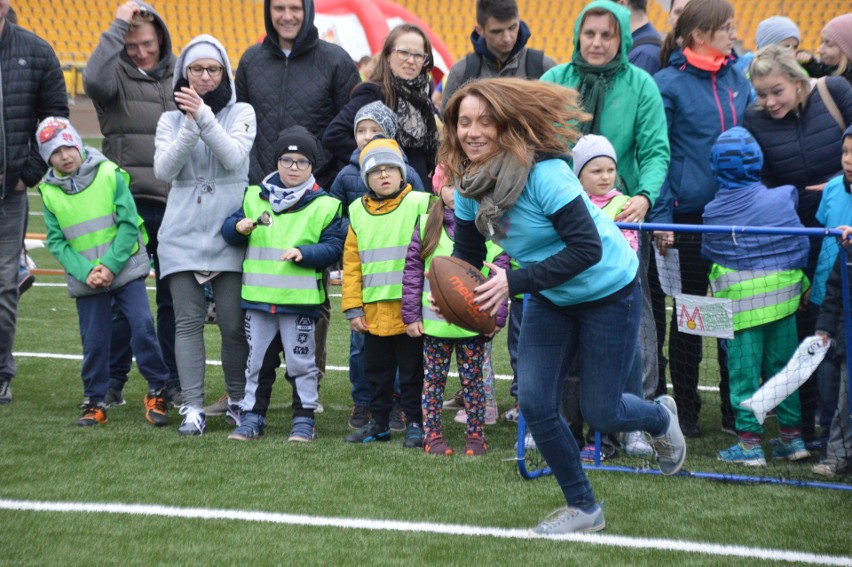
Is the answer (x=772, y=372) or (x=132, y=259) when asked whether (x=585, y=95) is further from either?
(x=132, y=259)

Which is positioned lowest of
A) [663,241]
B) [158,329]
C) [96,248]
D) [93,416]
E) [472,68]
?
[93,416]

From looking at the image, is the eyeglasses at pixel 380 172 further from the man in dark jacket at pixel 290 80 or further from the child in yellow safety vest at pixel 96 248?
the child in yellow safety vest at pixel 96 248

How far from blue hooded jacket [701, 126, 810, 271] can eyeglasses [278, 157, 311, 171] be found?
86.0 inches

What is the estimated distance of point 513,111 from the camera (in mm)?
3879

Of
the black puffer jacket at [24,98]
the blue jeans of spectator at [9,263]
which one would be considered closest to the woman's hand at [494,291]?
the black puffer jacket at [24,98]

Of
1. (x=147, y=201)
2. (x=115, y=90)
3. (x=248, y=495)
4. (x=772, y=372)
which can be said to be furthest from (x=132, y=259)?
(x=772, y=372)

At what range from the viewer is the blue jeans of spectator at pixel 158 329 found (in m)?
6.64

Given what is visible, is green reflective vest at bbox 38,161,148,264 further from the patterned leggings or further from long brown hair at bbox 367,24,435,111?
the patterned leggings

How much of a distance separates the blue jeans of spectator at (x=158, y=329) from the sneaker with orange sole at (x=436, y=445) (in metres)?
1.95

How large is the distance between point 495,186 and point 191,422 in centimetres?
286

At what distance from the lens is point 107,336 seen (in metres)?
6.28

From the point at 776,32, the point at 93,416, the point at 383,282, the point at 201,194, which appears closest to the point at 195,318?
the point at 201,194

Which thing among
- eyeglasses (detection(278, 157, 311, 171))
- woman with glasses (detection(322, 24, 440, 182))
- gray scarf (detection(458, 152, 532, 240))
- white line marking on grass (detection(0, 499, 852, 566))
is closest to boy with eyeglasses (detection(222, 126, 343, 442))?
eyeglasses (detection(278, 157, 311, 171))

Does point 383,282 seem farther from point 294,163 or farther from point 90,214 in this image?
point 90,214
